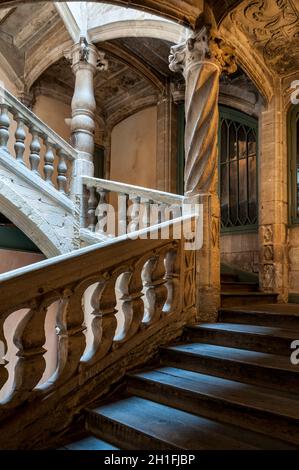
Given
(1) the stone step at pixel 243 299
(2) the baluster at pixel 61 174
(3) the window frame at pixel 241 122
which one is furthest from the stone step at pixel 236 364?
(3) the window frame at pixel 241 122

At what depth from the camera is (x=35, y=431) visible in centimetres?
180

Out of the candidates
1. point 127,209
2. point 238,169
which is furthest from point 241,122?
point 127,209

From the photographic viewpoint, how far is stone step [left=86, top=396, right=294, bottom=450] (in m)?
1.59

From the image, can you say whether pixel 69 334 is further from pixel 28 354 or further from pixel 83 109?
pixel 83 109

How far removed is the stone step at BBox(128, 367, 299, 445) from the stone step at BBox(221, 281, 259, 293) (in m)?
2.12

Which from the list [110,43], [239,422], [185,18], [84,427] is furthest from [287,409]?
[110,43]

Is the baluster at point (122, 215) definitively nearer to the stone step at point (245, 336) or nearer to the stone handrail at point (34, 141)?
the stone handrail at point (34, 141)

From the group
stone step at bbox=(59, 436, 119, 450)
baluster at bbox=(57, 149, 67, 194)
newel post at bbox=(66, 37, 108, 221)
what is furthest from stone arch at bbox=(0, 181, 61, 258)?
stone step at bbox=(59, 436, 119, 450)

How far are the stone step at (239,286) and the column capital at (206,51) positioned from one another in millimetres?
2379

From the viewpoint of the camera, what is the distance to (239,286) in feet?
15.0

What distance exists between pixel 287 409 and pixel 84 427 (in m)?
1.07

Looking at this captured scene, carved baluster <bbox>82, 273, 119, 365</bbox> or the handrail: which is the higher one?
the handrail

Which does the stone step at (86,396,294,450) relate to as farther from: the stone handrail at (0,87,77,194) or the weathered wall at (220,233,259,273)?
the weathered wall at (220,233,259,273)

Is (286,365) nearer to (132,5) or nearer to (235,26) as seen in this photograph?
(132,5)
